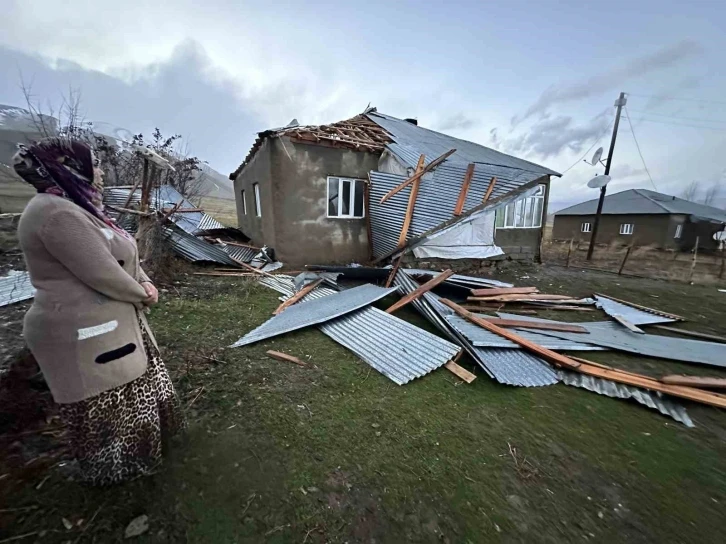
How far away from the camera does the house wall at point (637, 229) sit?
20.3m

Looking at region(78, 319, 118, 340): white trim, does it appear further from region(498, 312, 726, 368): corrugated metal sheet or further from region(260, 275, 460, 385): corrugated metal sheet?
region(498, 312, 726, 368): corrugated metal sheet

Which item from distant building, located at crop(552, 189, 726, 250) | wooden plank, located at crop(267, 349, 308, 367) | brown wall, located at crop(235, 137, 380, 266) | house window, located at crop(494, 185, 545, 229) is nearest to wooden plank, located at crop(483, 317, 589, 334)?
wooden plank, located at crop(267, 349, 308, 367)

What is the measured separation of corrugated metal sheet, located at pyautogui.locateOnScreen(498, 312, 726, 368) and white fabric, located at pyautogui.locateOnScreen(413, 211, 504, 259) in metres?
4.06

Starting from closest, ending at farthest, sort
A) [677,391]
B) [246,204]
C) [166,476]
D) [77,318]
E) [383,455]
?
[77,318], [166,476], [383,455], [677,391], [246,204]

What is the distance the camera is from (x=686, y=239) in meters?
21.3

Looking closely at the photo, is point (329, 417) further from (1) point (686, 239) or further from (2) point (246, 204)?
(1) point (686, 239)

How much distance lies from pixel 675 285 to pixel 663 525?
1148 cm

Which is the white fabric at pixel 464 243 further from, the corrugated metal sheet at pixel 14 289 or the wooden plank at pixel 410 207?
the corrugated metal sheet at pixel 14 289

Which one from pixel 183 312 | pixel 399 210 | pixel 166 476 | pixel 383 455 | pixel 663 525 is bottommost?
pixel 663 525

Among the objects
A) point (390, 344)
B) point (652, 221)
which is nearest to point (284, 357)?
point (390, 344)

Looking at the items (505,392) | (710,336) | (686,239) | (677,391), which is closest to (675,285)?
(710,336)

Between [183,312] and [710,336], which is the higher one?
[183,312]

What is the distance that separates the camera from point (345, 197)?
29.6 feet

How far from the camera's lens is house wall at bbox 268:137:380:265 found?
8.15 meters
